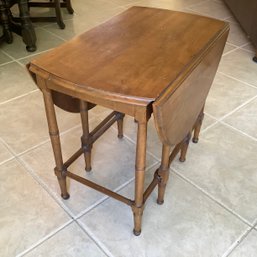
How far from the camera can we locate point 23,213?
1441mm

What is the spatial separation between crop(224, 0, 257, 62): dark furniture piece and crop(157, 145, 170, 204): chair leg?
1.77m

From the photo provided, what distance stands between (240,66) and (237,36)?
626mm

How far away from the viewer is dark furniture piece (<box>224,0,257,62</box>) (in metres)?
2.80

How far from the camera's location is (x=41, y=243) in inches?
52.1

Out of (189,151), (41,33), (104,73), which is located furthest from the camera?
(41,33)

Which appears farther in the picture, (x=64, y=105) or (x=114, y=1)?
(x=114, y=1)

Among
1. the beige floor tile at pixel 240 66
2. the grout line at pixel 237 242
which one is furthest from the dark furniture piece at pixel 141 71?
the beige floor tile at pixel 240 66

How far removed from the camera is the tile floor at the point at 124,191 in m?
1.33

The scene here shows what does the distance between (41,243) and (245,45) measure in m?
2.47

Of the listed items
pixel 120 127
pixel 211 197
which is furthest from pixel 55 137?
pixel 211 197

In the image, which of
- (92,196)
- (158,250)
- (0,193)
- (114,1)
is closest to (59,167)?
(92,196)

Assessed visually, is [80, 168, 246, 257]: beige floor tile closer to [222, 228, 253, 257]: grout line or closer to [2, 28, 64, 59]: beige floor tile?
[222, 228, 253, 257]: grout line

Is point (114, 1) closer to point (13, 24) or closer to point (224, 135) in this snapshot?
point (13, 24)

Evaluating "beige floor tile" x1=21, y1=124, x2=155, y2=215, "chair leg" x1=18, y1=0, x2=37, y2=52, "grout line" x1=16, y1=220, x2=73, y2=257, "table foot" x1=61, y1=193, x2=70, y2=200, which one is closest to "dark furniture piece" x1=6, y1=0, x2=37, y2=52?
"chair leg" x1=18, y1=0, x2=37, y2=52
